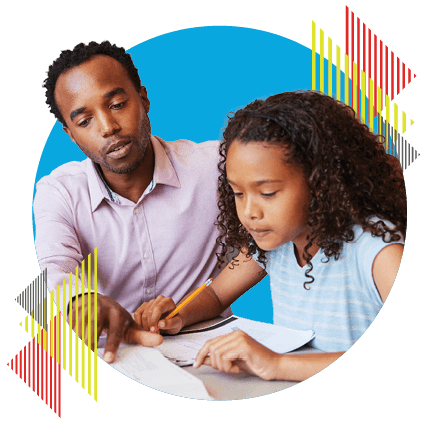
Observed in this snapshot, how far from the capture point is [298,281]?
1.93 meters

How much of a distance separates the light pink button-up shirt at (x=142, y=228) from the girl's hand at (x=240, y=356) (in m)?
0.26

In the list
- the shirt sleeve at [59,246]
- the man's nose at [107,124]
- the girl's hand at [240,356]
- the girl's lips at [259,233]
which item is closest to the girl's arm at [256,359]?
the girl's hand at [240,356]

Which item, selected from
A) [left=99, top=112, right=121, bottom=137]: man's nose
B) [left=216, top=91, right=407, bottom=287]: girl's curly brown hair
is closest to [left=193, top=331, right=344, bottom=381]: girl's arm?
[left=216, top=91, right=407, bottom=287]: girl's curly brown hair

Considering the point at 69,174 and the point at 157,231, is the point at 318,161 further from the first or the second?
the point at 69,174

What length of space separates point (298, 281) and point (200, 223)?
41 centimetres

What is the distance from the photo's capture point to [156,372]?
2012 millimetres

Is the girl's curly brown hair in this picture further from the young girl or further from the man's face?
the man's face

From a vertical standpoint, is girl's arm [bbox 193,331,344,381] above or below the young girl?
below

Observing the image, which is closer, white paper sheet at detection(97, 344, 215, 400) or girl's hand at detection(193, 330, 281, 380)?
girl's hand at detection(193, 330, 281, 380)

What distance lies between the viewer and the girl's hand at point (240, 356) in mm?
1867

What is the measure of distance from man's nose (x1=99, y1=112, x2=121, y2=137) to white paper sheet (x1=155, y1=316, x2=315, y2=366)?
76 cm

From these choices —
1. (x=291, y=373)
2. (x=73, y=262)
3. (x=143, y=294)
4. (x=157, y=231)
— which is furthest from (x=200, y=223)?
(x=291, y=373)

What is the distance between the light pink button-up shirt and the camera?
6.63ft

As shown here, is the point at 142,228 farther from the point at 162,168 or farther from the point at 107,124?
the point at 107,124
